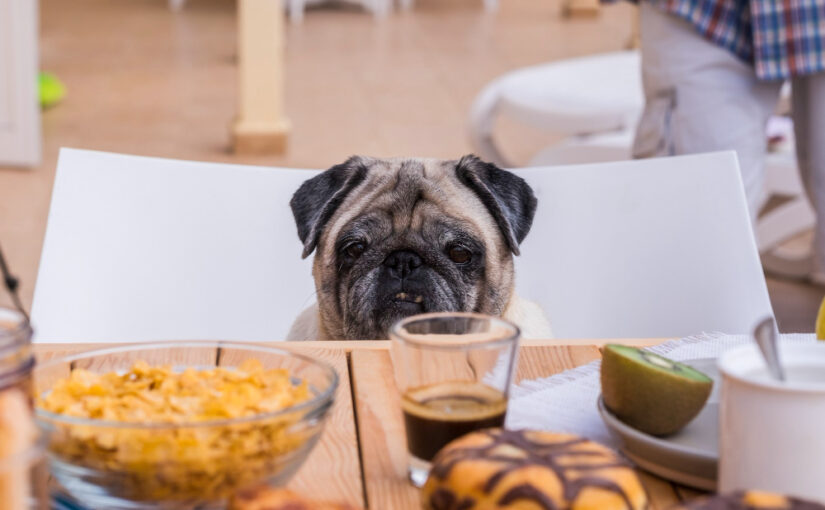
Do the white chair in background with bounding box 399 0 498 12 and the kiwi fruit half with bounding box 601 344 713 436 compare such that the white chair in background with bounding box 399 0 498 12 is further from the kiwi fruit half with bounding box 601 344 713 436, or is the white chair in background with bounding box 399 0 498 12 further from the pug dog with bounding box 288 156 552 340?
A: the kiwi fruit half with bounding box 601 344 713 436

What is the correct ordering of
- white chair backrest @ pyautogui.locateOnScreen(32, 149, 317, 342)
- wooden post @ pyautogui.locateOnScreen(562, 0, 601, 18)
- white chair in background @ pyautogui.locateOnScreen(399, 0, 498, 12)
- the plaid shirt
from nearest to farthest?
white chair backrest @ pyautogui.locateOnScreen(32, 149, 317, 342) → the plaid shirt → wooden post @ pyautogui.locateOnScreen(562, 0, 601, 18) → white chair in background @ pyautogui.locateOnScreen(399, 0, 498, 12)

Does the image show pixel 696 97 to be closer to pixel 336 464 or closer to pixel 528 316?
pixel 528 316

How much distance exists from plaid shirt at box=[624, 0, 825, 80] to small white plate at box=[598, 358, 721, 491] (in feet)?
5.18

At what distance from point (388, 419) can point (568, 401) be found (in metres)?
0.15

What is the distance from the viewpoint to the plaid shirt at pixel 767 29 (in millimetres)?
2209

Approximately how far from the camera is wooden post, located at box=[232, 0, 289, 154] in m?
4.82

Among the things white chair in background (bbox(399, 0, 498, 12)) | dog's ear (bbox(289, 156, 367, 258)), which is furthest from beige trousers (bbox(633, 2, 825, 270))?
white chair in background (bbox(399, 0, 498, 12))

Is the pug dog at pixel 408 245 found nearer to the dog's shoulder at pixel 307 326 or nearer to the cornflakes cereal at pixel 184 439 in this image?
the dog's shoulder at pixel 307 326

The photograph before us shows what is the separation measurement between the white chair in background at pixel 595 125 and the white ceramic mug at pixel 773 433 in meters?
2.57

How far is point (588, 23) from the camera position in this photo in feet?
26.7

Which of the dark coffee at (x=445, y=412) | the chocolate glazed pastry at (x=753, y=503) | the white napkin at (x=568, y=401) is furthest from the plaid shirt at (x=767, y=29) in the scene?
the chocolate glazed pastry at (x=753, y=503)

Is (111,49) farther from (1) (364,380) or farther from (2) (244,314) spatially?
(1) (364,380)

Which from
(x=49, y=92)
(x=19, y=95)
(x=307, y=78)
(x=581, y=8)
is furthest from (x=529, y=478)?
(x=581, y=8)

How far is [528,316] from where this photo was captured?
1.50 metres
